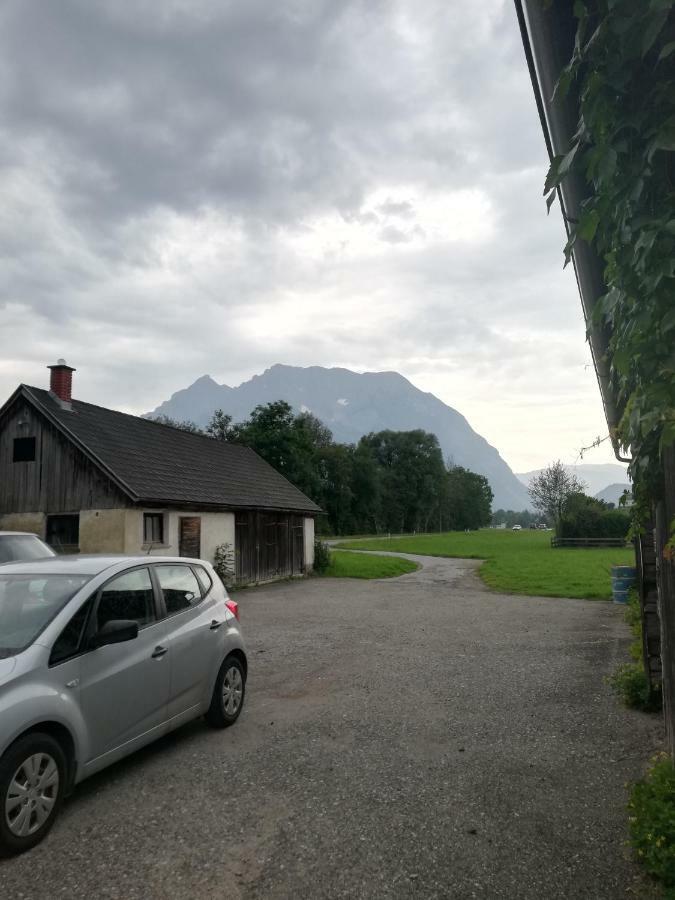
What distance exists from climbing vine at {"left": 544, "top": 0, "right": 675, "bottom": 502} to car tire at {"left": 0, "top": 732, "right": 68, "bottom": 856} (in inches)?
152

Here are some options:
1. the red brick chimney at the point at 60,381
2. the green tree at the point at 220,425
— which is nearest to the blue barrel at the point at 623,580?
the red brick chimney at the point at 60,381

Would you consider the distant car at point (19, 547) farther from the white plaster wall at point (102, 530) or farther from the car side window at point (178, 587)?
the white plaster wall at point (102, 530)

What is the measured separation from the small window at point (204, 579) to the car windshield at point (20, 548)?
4.98 metres

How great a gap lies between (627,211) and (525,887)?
3.46 metres

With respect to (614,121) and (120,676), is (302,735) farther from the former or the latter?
(614,121)

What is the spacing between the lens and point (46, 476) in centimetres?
1898

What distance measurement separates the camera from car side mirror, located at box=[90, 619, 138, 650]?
4613 mm

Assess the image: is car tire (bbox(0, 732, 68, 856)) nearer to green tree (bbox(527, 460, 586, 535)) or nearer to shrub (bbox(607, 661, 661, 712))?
shrub (bbox(607, 661, 661, 712))

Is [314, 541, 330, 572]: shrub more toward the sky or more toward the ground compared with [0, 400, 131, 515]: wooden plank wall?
more toward the ground

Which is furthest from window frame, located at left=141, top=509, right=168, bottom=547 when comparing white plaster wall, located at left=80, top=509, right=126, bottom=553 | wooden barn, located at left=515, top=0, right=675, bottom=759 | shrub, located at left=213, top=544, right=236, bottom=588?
wooden barn, located at left=515, top=0, right=675, bottom=759

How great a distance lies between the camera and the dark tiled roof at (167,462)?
18812 millimetres

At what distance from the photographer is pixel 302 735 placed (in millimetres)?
6012

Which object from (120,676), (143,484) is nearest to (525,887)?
(120,676)

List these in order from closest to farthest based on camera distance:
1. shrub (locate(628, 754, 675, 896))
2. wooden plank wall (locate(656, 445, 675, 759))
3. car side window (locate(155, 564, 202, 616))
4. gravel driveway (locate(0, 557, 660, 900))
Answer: shrub (locate(628, 754, 675, 896)) → gravel driveway (locate(0, 557, 660, 900)) → wooden plank wall (locate(656, 445, 675, 759)) → car side window (locate(155, 564, 202, 616))
